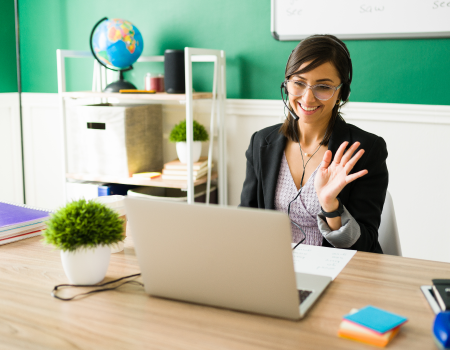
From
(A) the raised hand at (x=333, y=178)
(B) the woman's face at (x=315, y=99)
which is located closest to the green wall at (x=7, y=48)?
(B) the woman's face at (x=315, y=99)

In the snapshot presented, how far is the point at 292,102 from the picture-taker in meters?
1.58

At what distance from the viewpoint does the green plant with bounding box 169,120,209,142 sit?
2537 millimetres

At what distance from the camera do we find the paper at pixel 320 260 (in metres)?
1.05

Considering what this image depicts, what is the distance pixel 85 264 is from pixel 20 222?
1.41 feet

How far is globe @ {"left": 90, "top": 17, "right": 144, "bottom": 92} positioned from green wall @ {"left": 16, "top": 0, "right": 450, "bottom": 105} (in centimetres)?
26

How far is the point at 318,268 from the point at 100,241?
1.52ft

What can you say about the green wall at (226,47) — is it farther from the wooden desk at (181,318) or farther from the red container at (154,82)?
the wooden desk at (181,318)

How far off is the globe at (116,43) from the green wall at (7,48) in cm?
88

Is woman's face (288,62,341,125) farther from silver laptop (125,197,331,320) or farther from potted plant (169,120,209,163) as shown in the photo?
potted plant (169,120,209,163)

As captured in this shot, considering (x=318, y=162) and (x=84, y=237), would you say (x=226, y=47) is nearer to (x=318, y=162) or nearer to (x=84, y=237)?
(x=318, y=162)

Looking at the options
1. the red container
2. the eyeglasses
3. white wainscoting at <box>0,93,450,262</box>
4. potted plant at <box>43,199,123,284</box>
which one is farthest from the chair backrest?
the red container

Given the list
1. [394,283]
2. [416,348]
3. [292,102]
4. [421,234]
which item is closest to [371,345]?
[416,348]

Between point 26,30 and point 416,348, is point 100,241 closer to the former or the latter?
point 416,348

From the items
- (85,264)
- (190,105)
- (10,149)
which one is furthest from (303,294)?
(10,149)
